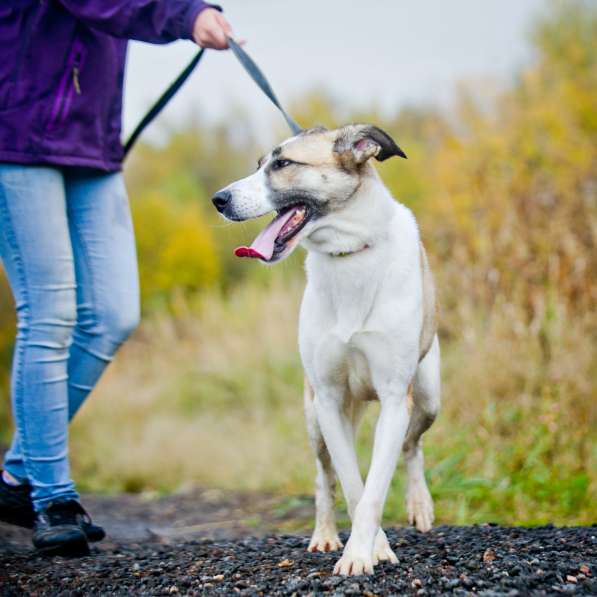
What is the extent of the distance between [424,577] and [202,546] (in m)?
1.29

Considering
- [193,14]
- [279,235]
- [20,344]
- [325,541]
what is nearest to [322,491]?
[325,541]

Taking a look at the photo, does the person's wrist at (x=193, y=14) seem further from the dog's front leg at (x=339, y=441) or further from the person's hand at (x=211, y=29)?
the dog's front leg at (x=339, y=441)

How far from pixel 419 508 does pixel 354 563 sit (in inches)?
35.5

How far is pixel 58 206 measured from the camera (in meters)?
3.33

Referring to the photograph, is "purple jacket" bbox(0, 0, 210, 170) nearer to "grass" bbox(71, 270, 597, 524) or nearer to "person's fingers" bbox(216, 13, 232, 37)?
"person's fingers" bbox(216, 13, 232, 37)

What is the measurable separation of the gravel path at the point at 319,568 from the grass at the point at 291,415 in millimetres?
1167

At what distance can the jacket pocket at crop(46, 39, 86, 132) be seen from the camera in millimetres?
3270

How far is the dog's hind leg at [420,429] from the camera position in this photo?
3512 millimetres

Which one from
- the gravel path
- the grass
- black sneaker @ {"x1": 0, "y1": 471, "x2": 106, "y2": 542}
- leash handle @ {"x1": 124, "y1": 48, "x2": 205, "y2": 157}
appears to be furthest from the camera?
the grass

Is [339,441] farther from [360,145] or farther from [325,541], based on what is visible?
[360,145]

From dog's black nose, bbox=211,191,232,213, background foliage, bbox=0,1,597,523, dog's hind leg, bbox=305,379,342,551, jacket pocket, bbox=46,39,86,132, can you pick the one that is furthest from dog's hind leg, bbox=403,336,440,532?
jacket pocket, bbox=46,39,86,132

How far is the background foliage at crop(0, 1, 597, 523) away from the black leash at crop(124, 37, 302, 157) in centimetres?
57

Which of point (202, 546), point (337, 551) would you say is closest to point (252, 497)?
point (202, 546)

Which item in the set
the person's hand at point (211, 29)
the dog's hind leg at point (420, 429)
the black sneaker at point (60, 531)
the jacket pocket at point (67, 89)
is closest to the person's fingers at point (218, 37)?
the person's hand at point (211, 29)
